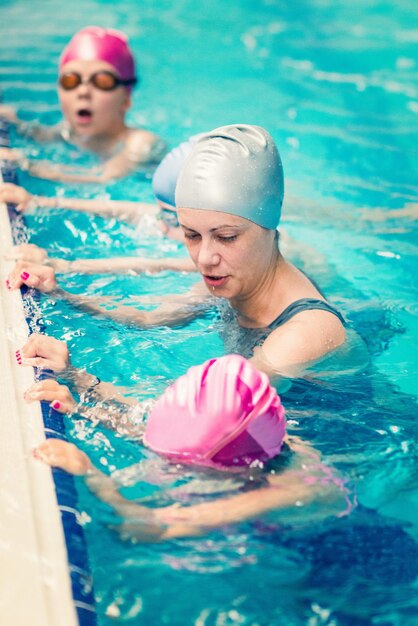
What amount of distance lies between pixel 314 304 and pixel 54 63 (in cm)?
680

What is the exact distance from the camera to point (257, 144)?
14.0 feet

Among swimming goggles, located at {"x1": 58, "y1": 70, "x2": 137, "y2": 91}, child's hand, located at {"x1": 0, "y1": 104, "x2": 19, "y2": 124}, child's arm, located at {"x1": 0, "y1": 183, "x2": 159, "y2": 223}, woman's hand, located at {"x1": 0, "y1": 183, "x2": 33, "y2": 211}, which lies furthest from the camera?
child's hand, located at {"x1": 0, "y1": 104, "x2": 19, "y2": 124}

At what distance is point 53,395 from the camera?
3842 mm

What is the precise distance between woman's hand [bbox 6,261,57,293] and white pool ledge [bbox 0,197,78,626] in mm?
886

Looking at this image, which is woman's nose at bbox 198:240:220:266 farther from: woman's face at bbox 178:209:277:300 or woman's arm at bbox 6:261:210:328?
woman's arm at bbox 6:261:210:328

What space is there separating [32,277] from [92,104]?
290 centimetres

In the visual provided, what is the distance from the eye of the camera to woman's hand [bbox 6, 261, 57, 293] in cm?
500

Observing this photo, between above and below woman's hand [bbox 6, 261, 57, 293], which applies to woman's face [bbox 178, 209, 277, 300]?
above

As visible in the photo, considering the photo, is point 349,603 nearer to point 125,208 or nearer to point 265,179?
point 265,179

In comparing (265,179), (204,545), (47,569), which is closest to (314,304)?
(265,179)

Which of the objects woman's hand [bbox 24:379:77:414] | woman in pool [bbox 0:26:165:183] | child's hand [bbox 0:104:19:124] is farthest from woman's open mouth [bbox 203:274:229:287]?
child's hand [bbox 0:104:19:124]

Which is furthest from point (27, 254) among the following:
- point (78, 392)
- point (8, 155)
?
point (8, 155)

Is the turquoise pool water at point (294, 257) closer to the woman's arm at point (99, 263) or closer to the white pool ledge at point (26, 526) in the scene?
the woman's arm at point (99, 263)

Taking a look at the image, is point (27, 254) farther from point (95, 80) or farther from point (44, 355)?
point (95, 80)
